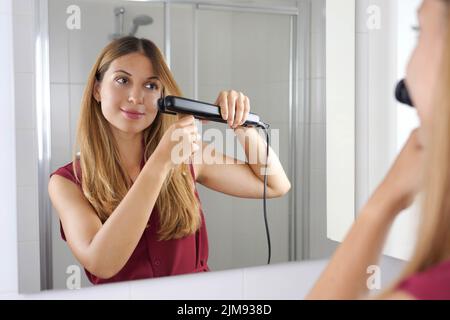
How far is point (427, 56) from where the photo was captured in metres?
0.46

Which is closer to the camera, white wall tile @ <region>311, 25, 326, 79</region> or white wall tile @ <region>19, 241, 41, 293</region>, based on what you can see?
white wall tile @ <region>19, 241, 41, 293</region>

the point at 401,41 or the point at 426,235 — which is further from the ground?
the point at 401,41

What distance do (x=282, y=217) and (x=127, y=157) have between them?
40 centimetres

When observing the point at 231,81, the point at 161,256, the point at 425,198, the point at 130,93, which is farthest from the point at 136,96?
the point at 425,198

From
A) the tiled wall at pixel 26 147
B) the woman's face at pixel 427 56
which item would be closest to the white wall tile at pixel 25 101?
the tiled wall at pixel 26 147

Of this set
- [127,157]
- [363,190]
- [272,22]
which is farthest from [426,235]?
[363,190]

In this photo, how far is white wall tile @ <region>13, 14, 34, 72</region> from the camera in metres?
1.05

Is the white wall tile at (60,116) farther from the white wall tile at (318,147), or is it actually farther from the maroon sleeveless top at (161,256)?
the white wall tile at (318,147)

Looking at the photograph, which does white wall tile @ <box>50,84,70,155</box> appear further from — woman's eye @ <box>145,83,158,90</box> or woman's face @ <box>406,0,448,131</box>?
woman's face @ <box>406,0,448,131</box>

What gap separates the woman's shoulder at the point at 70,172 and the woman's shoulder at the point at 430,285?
0.80 metres

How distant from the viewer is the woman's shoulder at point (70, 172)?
3.54ft

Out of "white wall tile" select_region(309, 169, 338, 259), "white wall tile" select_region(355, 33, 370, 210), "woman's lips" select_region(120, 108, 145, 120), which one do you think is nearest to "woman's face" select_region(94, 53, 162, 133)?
"woman's lips" select_region(120, 108, 145, 120)
